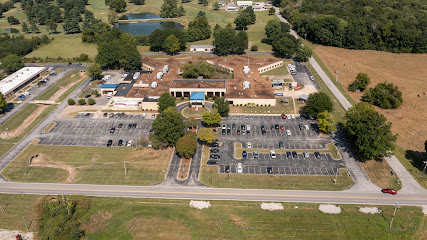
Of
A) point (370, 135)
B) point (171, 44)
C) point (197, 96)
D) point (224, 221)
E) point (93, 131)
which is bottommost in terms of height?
point (224, 221)

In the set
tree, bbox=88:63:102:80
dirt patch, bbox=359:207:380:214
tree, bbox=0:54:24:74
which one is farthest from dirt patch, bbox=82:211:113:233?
tree, bbox=0:54:24:74

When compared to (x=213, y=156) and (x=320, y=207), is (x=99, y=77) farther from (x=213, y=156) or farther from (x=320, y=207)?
(x=320, y=207)

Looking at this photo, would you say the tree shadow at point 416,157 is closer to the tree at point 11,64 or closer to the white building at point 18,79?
the white building at point 18,79

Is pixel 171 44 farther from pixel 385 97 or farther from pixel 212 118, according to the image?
pixel 385 97

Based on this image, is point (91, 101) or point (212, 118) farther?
point (91, 101)

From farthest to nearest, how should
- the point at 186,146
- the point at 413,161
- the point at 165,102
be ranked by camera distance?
the point at 165,102, the point at 413,161, the point at 186,146

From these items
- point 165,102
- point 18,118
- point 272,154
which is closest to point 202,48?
point 165,102

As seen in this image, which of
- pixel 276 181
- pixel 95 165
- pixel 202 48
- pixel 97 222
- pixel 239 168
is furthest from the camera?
pixel 202 48
